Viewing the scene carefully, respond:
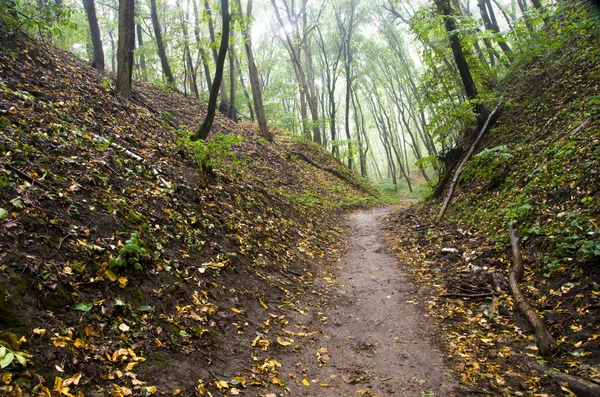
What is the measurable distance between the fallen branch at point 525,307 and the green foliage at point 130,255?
14.8 ft

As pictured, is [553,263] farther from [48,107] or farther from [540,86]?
[48,107]

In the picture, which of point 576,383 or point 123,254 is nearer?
point 576,383

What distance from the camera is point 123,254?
3.76 metres

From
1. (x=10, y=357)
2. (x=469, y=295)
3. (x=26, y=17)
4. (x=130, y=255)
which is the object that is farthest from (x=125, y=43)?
(x=469, y=295)

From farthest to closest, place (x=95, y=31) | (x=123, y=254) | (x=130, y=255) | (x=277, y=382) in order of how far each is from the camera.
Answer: (x=95, y=31)
(x=130, y=255)
(x=123, y=254)
(x=277, y=382)

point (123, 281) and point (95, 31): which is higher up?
point (95, 31)

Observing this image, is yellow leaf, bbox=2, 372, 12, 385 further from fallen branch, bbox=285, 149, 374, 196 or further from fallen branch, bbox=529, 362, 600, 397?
fallen branch, bbox=285, 149, 374, 196

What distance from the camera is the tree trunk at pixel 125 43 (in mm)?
8781

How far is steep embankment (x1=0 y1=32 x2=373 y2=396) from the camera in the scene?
2.77 metres

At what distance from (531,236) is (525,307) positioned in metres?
1.55

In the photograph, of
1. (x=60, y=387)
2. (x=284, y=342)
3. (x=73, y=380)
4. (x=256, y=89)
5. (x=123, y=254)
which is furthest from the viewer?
(x=256, y=89)

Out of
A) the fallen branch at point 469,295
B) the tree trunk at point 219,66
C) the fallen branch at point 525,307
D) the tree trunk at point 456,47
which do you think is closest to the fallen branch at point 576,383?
the fallen branch at point 525,307

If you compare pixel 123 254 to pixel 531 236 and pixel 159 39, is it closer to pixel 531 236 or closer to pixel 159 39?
pixel 531 236

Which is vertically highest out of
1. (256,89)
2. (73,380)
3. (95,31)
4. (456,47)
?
(95,31)
